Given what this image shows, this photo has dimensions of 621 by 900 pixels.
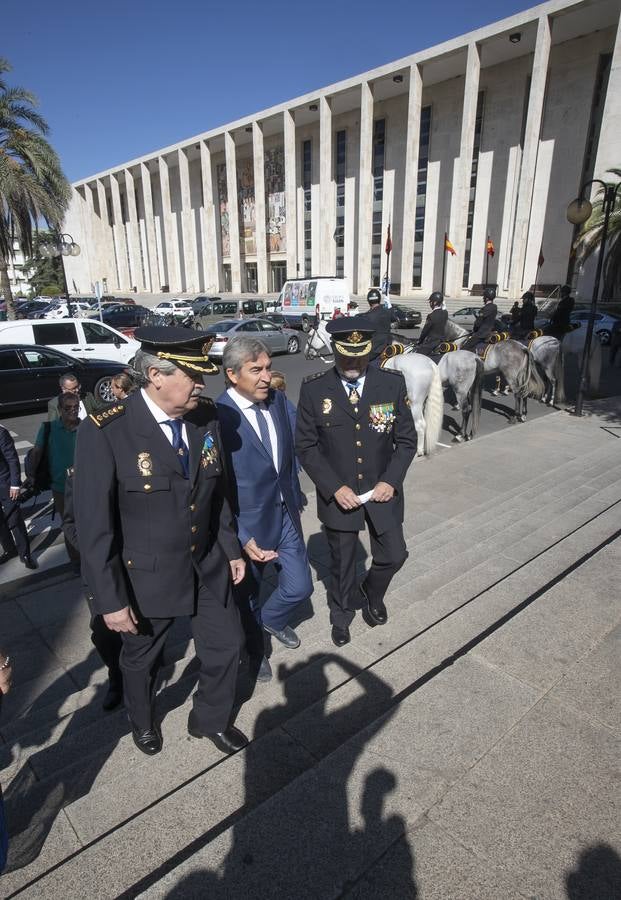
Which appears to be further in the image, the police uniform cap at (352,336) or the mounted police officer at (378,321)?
the mounted police officer at (378,321)

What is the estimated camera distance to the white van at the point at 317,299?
1045 inches

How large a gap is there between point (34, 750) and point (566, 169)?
43001 millimetres

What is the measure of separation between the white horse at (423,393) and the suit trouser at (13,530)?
523 centimetres

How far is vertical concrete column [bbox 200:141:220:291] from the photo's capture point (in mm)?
53219

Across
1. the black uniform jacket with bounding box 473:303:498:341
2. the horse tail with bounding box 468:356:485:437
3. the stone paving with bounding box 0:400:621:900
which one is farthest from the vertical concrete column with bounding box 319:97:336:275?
the stone paving with bounding box 0:400:621:900

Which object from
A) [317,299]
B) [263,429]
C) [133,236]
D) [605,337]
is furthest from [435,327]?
[133,236]

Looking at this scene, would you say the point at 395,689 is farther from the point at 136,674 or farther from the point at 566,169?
the point at 566,169

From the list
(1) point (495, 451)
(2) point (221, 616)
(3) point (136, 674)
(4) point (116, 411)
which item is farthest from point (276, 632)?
(1) point (495, 451)

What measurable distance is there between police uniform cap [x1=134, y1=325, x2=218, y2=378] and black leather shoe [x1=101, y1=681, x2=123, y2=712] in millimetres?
1942

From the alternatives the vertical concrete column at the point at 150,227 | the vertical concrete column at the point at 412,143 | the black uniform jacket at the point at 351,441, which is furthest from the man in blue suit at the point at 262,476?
the vertical concrete column at the point at 150,227

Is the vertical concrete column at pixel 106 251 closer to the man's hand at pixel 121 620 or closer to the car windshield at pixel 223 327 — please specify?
the car windshield at pixel 223 327

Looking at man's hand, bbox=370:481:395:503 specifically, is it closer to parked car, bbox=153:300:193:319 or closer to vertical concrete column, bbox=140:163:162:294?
parked car, bbox=153:300:193:319

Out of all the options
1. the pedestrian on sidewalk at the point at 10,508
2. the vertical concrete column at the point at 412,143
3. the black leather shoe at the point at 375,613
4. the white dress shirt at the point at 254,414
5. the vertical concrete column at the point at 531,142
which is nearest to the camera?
the white dress shirt at the point at 254,414

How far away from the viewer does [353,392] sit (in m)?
3.24
